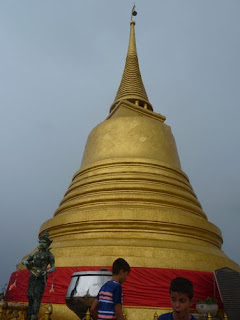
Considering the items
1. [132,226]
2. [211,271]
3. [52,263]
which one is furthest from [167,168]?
[52,263]

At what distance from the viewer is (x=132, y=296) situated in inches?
244

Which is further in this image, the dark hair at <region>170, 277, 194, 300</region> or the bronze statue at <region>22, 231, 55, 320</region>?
the bronze statue at <region>22, 231, 55, 320</region>

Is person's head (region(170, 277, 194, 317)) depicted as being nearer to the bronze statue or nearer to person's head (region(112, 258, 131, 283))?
person's head (region(112, 258, 131, 283))

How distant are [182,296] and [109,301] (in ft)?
2.99

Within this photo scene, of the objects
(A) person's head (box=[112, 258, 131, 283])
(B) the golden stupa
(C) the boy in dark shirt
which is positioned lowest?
(C) the boy in dark shirt

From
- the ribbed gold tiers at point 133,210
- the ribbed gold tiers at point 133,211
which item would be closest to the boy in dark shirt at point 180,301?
the ribbed gold tiers at point 133,211

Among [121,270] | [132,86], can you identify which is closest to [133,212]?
[121,270]

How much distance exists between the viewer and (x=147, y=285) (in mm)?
6270

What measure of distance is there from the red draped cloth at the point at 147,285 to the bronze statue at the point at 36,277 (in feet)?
3.30

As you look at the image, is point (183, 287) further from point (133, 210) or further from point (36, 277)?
point (133, 210)

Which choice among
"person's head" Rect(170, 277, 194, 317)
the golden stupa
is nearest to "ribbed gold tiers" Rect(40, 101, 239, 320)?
the golden stupa

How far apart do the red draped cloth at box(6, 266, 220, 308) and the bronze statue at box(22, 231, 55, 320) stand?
1007 mm

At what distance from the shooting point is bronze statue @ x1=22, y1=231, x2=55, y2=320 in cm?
494

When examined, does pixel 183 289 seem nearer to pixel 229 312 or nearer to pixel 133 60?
pixel 229 312
